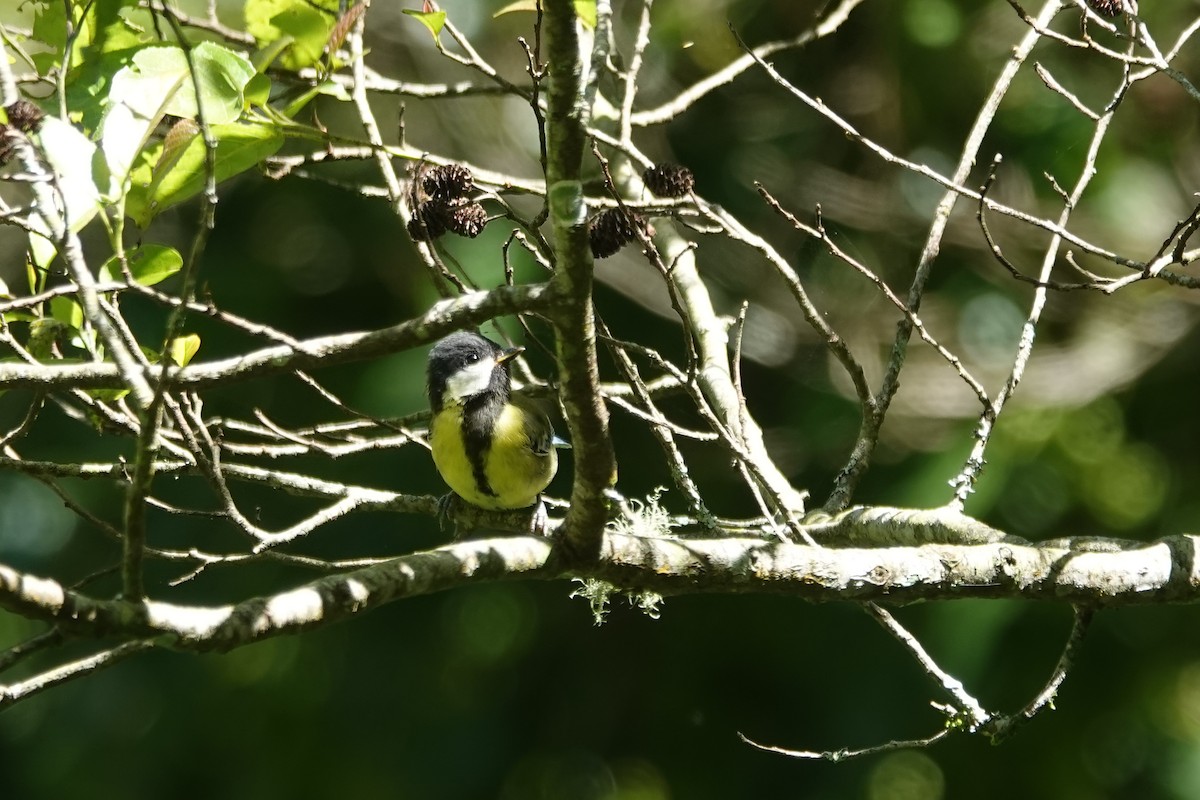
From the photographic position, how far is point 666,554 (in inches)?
78.8

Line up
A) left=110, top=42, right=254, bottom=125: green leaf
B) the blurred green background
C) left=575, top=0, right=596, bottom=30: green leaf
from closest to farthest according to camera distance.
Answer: left=110, top=42, right=254, bottom=125: green leaf, left=575, top=0, right=596, bottom=30: green leaf, the blurred green background

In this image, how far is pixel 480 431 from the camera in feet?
9.77

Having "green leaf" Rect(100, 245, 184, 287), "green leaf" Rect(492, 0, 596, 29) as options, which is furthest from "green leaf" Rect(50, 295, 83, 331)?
"green leaf" Rect(492, 0, 596, 29)

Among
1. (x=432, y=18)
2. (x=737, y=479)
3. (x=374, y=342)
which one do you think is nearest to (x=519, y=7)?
(x=432, y=18)

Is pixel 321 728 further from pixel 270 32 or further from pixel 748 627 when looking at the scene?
pixel 270 32

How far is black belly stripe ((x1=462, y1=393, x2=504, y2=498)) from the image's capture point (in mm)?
2934

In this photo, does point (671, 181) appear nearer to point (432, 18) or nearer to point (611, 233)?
point (611, 233)

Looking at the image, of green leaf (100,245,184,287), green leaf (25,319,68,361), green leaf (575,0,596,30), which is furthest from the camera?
green leaf (575,0,596,30)

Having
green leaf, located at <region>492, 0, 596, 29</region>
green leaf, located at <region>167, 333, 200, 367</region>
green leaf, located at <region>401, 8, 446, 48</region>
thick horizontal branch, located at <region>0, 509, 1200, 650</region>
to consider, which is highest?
green leaf, located at <region>401, 8, 446, 48</region>

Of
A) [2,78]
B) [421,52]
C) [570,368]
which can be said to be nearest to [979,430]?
[570,368]

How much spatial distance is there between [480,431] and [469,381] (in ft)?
0.67

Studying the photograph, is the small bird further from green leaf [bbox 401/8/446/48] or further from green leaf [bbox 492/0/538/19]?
green leaf [bbox 401/8/446/48]

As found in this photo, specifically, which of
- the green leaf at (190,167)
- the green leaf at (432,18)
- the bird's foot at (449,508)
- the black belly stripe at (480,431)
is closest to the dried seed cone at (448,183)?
the green leaf at (432,18)

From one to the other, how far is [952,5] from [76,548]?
440 centimetres
